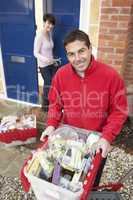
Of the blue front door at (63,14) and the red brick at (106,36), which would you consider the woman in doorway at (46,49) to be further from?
the red brick at (106,36)

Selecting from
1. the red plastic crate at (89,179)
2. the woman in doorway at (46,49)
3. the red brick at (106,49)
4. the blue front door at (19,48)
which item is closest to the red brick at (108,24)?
the red brick at (106,49)

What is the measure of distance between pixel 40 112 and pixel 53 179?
9.04 feet

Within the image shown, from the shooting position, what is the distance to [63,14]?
134 inches

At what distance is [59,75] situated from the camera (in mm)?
1688

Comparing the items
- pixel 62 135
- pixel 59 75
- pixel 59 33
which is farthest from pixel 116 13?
pixel 62 135

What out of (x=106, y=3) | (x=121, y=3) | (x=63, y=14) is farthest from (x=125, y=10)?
(x=63, y=14)

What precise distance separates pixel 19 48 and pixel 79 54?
263 cm

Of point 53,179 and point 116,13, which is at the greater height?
point 116,13

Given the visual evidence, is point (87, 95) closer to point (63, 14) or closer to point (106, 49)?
point (106, 49)

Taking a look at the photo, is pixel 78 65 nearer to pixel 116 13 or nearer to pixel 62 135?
pixel 62 135

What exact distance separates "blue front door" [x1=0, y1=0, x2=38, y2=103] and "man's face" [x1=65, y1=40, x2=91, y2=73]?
2.39 m

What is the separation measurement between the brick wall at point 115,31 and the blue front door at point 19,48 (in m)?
1.32

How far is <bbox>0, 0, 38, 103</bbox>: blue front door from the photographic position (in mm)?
3592

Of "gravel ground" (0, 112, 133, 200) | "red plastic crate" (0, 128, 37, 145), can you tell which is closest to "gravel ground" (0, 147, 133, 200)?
"gravel ground" (0, 112, 133, 200)
